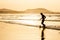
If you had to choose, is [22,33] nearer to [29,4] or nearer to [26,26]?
[26,26]

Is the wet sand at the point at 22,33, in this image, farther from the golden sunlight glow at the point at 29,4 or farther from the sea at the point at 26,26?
the golden sunlight glow at the point at 29,4

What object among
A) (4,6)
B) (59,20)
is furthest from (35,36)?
(4,6)

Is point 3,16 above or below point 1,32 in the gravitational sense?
above

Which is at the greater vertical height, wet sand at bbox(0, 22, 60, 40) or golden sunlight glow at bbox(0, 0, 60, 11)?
golden sunlight glow at bbox(0, 0, 60, 11)

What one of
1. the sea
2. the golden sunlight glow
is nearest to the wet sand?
the sea

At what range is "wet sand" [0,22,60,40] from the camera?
1258mm

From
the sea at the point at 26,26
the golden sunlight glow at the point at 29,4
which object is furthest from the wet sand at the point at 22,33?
the golden sunlight glow at the point at 29,4

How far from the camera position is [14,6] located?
1266 mm

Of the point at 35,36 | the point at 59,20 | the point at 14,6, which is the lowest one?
the point at 35,36

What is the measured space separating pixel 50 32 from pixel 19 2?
345 mm

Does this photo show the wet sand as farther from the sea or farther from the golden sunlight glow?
the golden sunlight glow

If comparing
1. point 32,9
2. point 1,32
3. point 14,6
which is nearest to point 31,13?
point 32,9

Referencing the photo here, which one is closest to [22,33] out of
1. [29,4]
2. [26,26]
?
[26,26]

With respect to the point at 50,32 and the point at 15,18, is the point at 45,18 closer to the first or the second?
the point at 50,32
